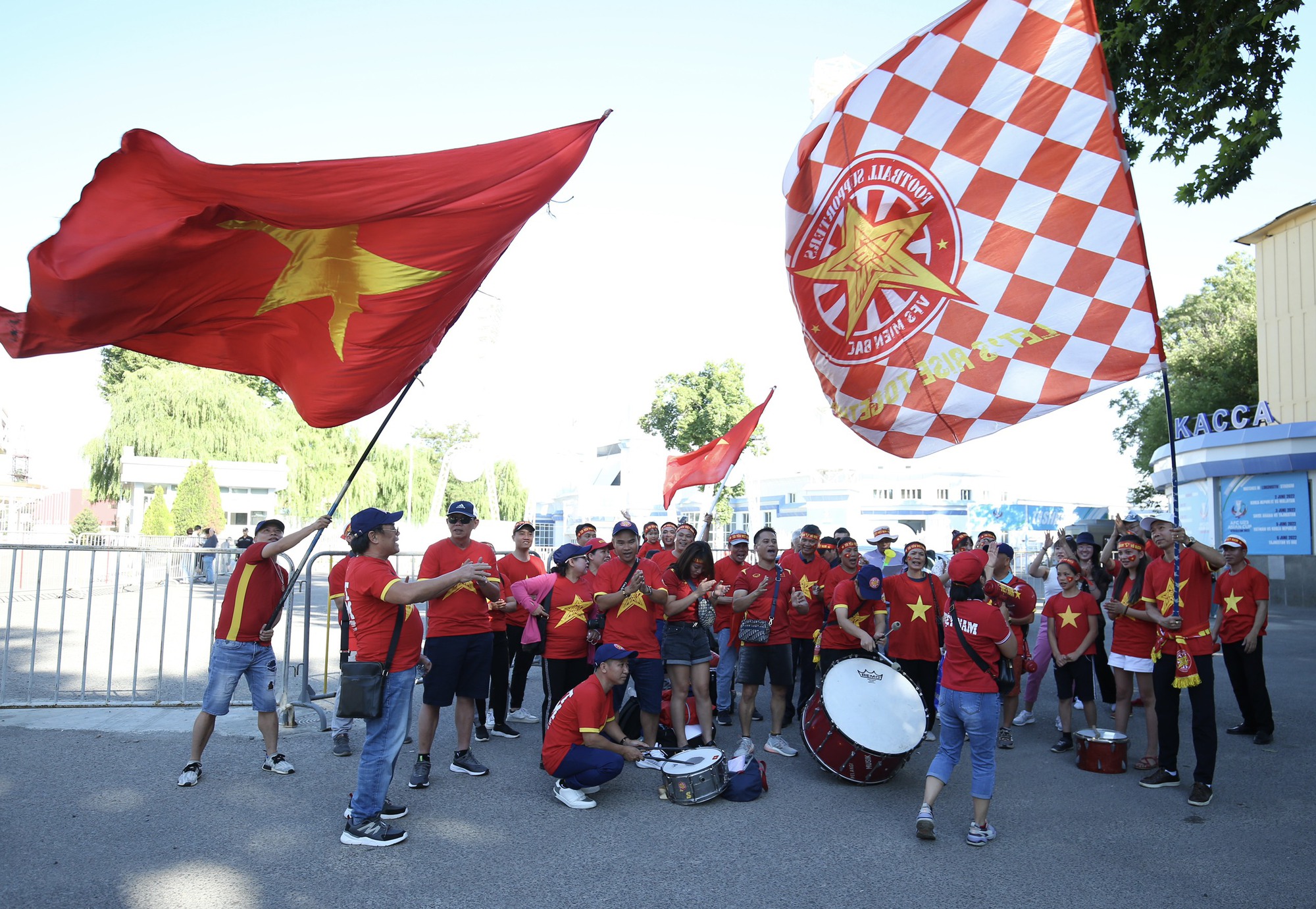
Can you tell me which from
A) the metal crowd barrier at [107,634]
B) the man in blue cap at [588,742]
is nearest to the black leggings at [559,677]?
the man in blue cap at [588,742]

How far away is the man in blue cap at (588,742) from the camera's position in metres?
5.79

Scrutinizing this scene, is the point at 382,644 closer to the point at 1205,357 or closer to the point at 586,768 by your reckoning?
the point at 586,768

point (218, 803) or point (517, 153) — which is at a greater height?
point (517, 153)

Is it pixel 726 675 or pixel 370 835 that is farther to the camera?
pixel 726 675

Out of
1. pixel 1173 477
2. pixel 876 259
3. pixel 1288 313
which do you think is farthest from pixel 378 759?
pixel 1288 313

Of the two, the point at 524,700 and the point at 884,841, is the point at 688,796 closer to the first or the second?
the point at 884,841

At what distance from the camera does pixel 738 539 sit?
8.16m

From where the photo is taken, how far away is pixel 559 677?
7.00 meters

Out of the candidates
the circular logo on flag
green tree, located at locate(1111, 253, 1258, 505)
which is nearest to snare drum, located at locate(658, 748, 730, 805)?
the circular logo on flag

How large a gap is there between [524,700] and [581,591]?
296 centimetres

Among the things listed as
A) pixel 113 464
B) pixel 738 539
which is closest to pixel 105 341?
pixel 738 539

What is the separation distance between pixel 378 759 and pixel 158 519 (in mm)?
28327

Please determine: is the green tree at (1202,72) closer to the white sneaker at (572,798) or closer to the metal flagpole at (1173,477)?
the metal flagpole at (1173,477)

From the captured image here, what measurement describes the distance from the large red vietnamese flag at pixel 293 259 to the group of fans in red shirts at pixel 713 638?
1.11 meters
